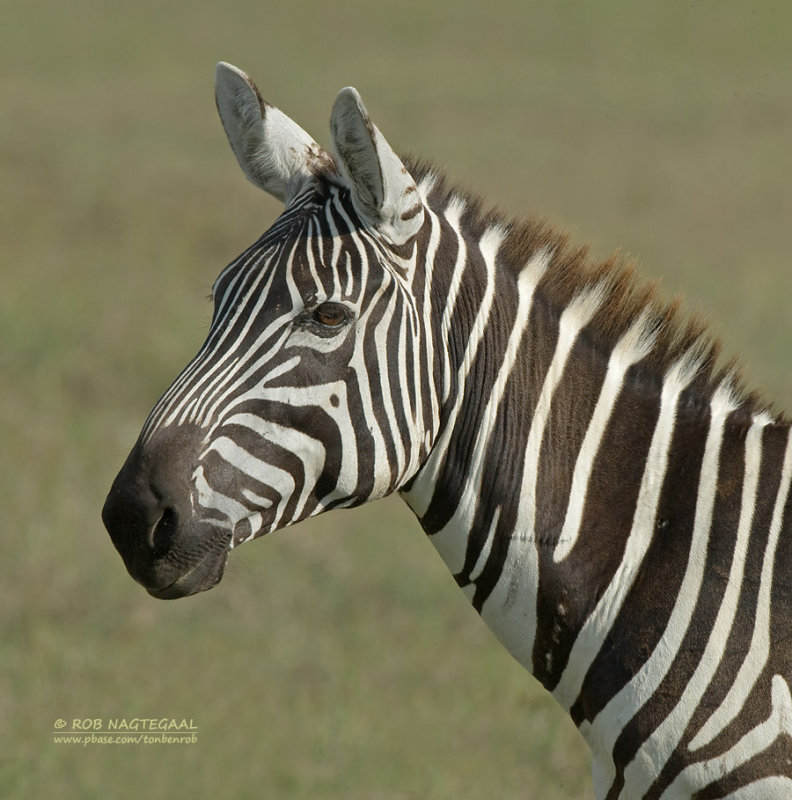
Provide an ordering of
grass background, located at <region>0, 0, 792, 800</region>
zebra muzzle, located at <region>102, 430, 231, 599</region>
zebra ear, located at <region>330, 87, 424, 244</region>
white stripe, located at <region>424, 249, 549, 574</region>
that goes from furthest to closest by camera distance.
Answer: grass background, located at <region>0, 0, 792, 800</region>, white stripe, located at <region>424, 249, 549, 574</region>, zebra ear, located at <region>330, 87, 424, 244</region>, zebra muzzle, located at <region>102, 430, 231, 599</region>

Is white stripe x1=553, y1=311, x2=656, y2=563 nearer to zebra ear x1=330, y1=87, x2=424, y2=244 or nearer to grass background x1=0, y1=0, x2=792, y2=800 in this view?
grass background x1=0, y1=0, x2=792, y2=800

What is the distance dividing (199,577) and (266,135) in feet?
5.20

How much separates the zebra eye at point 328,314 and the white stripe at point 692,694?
4.72ft

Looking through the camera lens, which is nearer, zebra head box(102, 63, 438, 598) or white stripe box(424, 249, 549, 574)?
zebra head box(102, 63, 438, 598)

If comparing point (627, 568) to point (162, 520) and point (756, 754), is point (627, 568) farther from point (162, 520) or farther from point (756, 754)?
point (162, 520)

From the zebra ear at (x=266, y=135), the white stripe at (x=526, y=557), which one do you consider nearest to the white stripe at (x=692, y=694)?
the white stripe at (x=526, y=557)

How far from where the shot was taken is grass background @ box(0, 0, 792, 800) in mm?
7410

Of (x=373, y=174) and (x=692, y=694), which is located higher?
(x=373, y=174)

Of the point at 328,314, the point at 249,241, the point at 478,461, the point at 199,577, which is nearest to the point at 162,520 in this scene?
the point at 199,577

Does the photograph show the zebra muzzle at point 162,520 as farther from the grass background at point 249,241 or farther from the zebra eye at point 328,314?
the zebra eye at point 328,314

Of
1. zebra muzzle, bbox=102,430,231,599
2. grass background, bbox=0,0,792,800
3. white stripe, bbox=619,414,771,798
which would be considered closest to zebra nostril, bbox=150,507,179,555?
zebra muzzle, bbox=102,430,231,599

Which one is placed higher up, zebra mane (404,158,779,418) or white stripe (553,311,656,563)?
zebra mane (404,158,779,418)

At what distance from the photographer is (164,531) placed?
3.32 metres

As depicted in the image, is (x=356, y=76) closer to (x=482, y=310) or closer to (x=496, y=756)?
(x=496, y=756)
